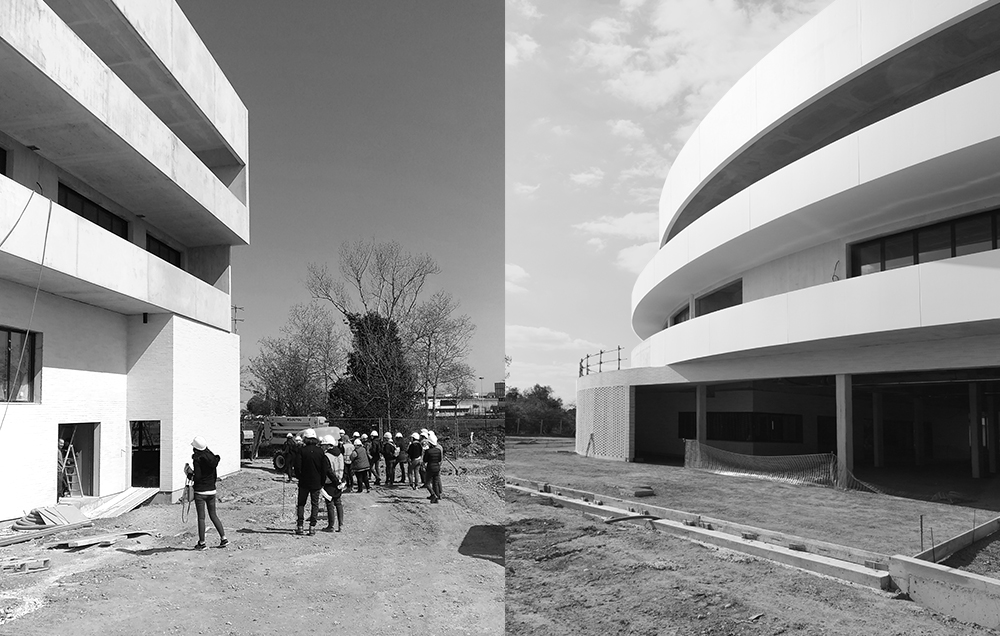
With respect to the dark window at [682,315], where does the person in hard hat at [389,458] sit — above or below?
below

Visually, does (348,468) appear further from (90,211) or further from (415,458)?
(90,211)

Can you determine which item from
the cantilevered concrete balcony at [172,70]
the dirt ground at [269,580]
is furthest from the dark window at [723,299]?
the cantilevered concrete balcony at [172,70]

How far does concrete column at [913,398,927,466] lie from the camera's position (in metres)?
31.0

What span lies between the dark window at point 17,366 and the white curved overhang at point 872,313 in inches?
714

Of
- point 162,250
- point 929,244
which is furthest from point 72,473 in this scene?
point 929,244

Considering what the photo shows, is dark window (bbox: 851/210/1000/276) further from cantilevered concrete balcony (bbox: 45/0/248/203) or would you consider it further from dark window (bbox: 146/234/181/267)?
dark window (bbox: 146/234/181/267)

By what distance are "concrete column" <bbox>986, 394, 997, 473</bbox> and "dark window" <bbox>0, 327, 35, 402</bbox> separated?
27.4 metres

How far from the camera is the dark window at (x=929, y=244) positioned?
628 inches

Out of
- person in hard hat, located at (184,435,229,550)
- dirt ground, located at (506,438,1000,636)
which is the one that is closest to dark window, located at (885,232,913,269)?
dirt ground, located at (506,438,1000,636)

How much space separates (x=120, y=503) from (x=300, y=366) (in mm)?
29687

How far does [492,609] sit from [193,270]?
2043cm

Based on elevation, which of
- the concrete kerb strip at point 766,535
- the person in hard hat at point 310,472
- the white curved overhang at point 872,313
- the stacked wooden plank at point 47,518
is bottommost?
the stacked wooden plank at point 47,518

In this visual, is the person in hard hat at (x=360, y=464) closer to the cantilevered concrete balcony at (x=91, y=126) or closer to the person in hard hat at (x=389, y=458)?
the person in hard hat at (x=389, y=458)

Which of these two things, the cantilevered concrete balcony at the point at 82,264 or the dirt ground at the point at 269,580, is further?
Answer: the cantilevered concrete balcony at the point at 82,264
